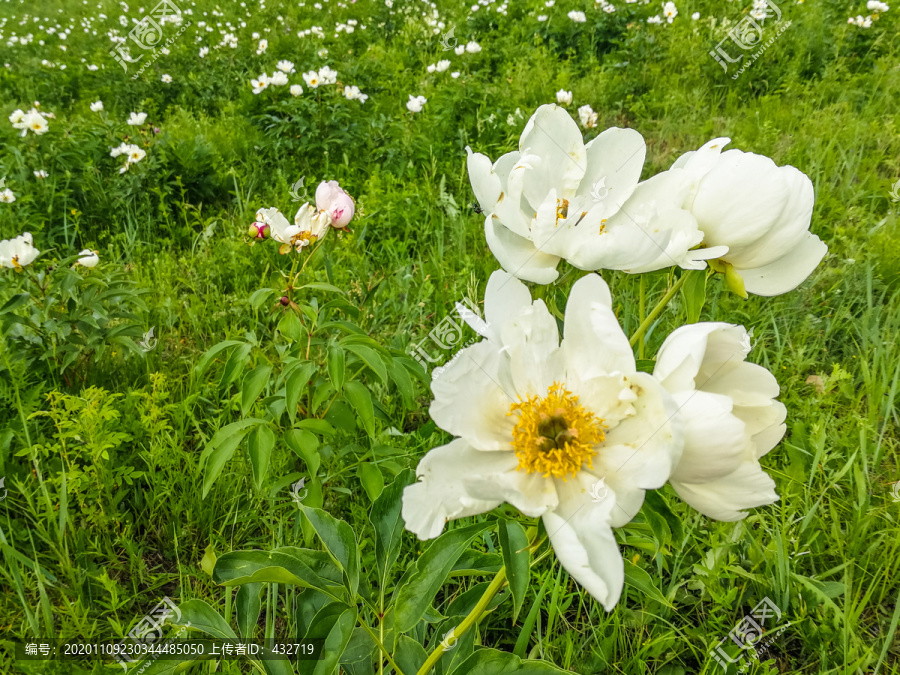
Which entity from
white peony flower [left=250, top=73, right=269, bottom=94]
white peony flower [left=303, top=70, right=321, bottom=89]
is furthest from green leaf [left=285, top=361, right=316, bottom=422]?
white peony flower [left=250, top=73, right=269, bottom=94]

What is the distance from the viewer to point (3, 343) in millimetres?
1842

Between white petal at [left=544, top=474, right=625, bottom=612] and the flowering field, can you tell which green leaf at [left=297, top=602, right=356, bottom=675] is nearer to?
the flowering field

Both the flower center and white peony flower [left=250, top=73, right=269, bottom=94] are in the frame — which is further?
white peony flower [left=250, top=73, right=269, bottom=94]

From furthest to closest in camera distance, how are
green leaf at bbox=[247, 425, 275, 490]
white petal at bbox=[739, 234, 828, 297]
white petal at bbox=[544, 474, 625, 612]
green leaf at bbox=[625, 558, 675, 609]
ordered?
green leaf at bbox=[247, 425, 275, 490] < green leaf at bbox=[625, 558, 675, 609] < white petal at bbox=[739, 234, 828, 297] < white petal at bbox=[544, 474, 625, 612]

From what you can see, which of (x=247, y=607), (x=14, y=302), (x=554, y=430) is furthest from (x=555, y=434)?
(x=14, y=302)

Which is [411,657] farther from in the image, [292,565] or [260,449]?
[260,449]

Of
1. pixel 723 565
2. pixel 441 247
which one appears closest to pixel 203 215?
pixel 441 247

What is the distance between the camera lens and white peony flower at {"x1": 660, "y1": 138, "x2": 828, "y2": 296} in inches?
28.6

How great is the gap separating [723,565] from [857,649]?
34cm

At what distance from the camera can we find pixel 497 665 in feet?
2.82

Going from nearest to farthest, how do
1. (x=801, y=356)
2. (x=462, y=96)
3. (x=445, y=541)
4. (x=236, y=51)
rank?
(x=445, y=541) < (x=801, y=356) < (x=462, y=96) < (x=236, y=51)

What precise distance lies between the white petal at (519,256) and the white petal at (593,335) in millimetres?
83

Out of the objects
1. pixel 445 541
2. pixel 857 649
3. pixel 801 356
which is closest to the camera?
pixel 445 541

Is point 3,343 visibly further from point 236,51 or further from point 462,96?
point 236,51
